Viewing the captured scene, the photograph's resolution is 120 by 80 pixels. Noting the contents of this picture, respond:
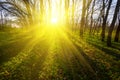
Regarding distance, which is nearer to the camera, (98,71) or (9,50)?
(98,71)

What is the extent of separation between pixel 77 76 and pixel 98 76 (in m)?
1.05

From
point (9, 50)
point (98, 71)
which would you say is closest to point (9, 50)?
point (9, 50)

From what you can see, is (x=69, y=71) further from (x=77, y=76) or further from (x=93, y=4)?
(x=93, y=4)

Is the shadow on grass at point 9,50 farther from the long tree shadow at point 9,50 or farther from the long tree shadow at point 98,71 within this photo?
the long tree shadow at point 98,71

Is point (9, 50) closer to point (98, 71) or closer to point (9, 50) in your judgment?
point (9, 50)

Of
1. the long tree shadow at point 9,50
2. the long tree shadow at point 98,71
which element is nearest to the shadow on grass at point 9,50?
the long tree shadow at point 9,50

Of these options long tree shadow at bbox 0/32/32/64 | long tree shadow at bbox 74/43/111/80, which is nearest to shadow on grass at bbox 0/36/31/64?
long tree shadow at bbox 0/32/32/64

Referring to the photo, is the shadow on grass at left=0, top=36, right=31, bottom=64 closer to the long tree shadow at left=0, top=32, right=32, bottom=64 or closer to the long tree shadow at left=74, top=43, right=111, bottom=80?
the long tree shadow at left=0, top=32, right=32, bottom=64

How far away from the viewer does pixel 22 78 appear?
22.7 feet

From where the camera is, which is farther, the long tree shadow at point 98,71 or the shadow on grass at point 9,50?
the shadow on grass at point 9,50

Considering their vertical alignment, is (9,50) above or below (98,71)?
above

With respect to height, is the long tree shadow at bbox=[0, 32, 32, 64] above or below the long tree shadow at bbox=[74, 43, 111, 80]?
above

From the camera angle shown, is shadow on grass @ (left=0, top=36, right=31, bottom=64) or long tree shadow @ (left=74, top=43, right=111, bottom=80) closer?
long tree shadow @ (left=74, top=43, right=111, bottom=80)

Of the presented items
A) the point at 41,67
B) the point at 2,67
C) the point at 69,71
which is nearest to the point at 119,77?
the point at 69,71
